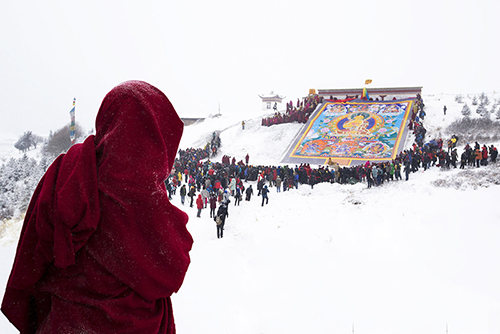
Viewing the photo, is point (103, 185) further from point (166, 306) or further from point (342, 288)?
point (342, 288)

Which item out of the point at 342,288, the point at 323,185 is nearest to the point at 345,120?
the point at 323,185

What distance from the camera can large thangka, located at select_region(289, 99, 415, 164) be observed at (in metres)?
22.1

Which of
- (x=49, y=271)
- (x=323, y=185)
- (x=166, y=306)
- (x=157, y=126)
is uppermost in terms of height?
(x=157, y=126)

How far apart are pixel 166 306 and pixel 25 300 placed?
540 millimetres

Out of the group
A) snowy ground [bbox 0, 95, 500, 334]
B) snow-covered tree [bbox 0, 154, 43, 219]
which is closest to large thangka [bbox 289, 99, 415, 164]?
snowy ground [bbox 0, 95, 500, 334]

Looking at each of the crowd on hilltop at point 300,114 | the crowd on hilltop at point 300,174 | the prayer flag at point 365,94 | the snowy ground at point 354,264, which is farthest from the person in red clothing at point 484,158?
the prayer flag at point 365,94

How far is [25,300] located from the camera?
1.32 m

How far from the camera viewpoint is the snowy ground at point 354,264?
18.2ft

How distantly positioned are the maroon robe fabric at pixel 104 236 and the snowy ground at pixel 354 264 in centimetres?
276

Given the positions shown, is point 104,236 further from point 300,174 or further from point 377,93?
point 377,93

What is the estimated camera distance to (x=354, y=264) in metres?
7.75

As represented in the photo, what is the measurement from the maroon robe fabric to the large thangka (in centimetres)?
2090

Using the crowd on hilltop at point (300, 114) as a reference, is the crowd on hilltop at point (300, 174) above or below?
below

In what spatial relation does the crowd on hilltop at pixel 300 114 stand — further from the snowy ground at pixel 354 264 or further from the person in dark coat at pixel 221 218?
the person in dark coat at pixel 221 218
